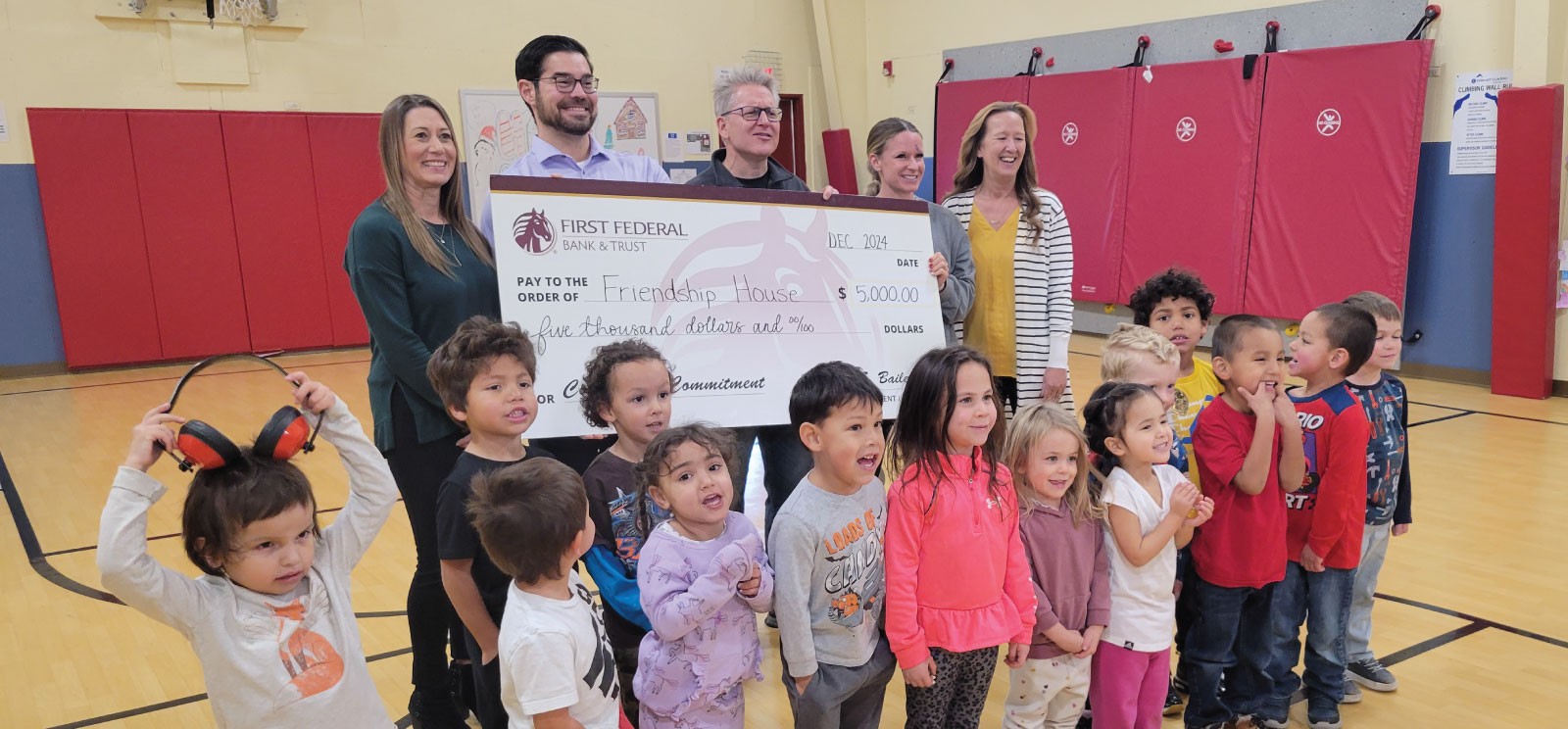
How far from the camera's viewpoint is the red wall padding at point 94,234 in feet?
28.3

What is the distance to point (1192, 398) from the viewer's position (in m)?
2.90

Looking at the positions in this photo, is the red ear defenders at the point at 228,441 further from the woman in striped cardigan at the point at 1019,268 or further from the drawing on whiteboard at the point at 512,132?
the drawing on whiteboard at the point at 512,132

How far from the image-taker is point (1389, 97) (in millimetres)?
7312

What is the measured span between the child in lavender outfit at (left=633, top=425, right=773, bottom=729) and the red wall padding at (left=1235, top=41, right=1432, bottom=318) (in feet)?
23.1

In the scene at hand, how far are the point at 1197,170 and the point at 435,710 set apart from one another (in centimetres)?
795

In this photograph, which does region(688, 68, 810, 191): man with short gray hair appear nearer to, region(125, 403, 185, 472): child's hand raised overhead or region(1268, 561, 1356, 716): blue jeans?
region(125, 403, 185, 472): child's hand raised overhead

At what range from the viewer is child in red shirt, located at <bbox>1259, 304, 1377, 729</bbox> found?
259 cm

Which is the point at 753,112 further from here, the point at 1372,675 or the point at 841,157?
the point at 841,157

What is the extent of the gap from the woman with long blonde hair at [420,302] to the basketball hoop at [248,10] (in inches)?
319

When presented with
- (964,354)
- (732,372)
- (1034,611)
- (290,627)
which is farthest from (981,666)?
(290,627)

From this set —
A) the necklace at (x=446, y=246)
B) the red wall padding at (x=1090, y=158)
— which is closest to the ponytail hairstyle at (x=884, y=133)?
the necklace at (x=446, y=246)

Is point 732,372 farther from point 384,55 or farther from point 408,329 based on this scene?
point 384,55

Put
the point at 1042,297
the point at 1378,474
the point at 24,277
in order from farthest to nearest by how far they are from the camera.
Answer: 1. the point at 24,277
2. the point at 1042,297
3. the point at 1378,474

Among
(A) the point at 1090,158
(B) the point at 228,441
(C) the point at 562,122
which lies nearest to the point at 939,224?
(C) the point at 562,122
